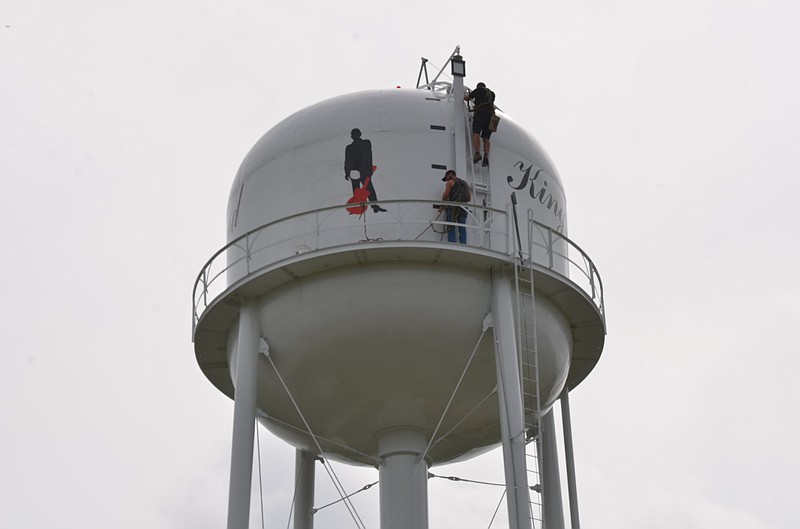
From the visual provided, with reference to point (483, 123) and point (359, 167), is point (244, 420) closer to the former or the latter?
point (359, 167)

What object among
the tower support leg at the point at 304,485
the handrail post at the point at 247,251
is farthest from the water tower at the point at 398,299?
the tower support leg at the point at 304,485

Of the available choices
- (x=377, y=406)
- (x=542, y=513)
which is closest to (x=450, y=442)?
(x=377, y=406)

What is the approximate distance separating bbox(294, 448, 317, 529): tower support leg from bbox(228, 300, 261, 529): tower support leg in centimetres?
Result: 345

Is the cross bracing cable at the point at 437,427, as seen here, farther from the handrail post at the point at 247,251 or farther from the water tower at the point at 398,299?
the handrail post at the point at 247,251

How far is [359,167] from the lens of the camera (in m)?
18.1

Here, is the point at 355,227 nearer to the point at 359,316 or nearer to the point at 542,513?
the point at 359,316

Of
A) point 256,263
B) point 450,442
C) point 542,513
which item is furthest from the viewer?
point 450,442

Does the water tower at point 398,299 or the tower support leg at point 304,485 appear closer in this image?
the water tower at point 398,299

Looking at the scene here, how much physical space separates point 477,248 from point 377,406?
2.76 meters

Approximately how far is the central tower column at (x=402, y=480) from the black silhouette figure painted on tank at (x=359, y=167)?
11.9 ft

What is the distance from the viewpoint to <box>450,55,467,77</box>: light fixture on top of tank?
63.1 ft

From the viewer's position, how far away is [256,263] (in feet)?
59.5

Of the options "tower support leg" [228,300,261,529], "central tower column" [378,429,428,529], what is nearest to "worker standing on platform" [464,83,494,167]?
"tower support leg" [228,300,261,529]

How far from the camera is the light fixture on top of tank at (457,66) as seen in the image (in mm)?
19234
